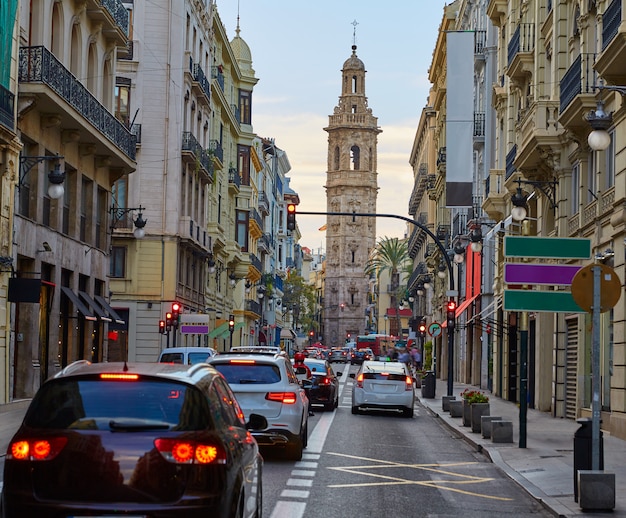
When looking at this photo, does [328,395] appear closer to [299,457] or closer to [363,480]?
[299,457]

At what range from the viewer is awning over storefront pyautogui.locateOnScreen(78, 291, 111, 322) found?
3638 cm

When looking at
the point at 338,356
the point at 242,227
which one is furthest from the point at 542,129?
the point at 338,356

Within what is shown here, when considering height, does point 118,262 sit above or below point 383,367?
above

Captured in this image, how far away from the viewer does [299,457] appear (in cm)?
1789

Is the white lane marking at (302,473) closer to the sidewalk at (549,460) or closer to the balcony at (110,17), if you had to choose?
the sidewalk at (549,460)

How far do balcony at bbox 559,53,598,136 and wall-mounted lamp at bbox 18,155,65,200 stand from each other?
37.6 ft

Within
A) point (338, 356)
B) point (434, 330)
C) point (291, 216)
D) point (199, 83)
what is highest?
point (199, 83)

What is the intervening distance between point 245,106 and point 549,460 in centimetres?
6304

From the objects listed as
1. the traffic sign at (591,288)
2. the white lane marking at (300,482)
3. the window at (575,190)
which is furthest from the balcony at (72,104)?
the traffic sign at (591,288)

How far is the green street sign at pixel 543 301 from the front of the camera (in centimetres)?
1798

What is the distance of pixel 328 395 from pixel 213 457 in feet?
81.5

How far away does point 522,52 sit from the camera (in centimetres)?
3612

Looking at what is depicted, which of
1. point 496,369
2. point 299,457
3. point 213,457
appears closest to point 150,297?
point 496,369

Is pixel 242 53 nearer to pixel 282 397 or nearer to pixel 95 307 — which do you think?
pixel 95 307
